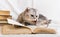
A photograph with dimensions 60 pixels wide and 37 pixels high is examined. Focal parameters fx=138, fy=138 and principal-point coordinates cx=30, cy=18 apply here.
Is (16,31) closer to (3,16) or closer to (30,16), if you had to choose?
(30,16)

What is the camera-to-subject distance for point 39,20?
83cm

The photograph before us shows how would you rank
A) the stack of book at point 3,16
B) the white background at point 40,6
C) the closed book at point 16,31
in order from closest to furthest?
the closed book at point 16,31 < the stack of book at point 3,16 < the white background at point 40,6

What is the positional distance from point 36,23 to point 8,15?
0.24 meters

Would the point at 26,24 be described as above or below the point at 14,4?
below

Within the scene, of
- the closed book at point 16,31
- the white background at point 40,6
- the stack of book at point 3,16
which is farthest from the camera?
the white background at point 40,6

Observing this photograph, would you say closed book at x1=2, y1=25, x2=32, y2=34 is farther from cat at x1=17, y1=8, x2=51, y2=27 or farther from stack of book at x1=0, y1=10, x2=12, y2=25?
stack of book at x1=0, y1=10, x2=12, y2=25

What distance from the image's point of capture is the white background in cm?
115

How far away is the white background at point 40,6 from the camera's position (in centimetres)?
115

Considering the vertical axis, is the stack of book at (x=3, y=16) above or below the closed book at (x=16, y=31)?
above

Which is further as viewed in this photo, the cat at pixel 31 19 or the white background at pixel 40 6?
the white background at pixel 40 6

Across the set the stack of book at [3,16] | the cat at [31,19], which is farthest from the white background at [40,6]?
the cat at [31,19]

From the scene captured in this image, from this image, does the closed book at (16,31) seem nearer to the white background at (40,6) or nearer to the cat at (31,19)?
the cat at (31,19)

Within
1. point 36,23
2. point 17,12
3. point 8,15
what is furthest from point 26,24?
point 17,12

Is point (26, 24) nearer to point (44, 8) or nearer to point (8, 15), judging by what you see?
point (8, 15)
